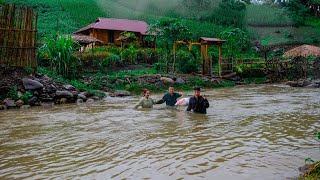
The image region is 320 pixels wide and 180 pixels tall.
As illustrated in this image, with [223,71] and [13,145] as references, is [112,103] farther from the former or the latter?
[223,71]

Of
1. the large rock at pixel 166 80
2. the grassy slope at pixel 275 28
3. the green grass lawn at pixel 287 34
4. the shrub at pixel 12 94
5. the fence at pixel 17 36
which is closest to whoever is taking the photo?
the shrub at pixel 12 94

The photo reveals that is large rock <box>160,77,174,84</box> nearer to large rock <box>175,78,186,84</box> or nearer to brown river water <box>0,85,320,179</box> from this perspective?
large rock <box>175,78,186,84</box>

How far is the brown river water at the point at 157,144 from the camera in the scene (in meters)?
4.62

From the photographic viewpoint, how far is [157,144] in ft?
20.1

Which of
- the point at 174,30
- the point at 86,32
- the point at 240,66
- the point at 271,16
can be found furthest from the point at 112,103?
the point at 271,16

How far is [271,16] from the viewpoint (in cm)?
5088

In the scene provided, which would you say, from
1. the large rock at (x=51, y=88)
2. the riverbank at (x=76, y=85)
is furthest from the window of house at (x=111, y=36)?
the large rock at (x=51, y=88)

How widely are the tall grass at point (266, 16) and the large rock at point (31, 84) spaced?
42.9 meters

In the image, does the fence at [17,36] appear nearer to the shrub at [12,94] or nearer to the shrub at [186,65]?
the shrub at [12,94]

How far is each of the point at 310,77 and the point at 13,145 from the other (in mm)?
21483

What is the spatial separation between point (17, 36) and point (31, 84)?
1.72 metres

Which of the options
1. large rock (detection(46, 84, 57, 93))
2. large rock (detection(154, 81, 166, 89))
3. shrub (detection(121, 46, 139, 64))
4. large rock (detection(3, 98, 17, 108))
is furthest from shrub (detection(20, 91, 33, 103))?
shrub (detection(121, 46, 139, 64))

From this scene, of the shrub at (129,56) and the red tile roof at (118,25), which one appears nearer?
the shrub at (129,56)

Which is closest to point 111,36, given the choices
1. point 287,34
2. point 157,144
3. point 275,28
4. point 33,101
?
point 287,34
